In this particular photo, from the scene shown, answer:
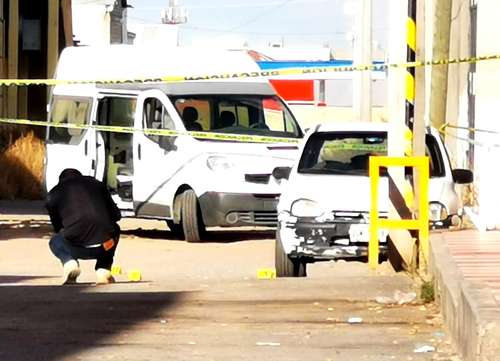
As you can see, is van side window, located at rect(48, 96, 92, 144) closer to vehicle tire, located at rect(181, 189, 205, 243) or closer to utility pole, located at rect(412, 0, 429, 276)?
vehicle tire, located at rect(181, 189, 205, 243)

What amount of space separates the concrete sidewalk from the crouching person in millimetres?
2959

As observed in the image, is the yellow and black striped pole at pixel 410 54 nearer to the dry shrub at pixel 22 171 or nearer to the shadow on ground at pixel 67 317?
the shadow on ground at pixel 67 317

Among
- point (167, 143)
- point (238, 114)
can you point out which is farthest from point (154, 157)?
point (238, 114)

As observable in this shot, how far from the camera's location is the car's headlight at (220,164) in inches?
651

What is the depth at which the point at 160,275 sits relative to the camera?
43.9 ft

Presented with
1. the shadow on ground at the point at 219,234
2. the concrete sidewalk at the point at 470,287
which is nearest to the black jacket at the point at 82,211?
the concrete sidewalk at the point at 470,287

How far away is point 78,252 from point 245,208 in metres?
5.48

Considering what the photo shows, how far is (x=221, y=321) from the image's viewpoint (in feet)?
26.9

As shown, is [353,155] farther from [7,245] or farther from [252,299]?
[7,245]

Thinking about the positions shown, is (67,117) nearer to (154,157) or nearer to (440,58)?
(154,157)

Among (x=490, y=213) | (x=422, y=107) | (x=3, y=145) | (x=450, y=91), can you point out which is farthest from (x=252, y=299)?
(x=3, y=145)

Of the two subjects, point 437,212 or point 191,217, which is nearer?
point 437,212

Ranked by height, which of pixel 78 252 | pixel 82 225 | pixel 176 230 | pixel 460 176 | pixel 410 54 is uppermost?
pixel 410 54

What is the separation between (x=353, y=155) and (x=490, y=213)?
1.69 m
